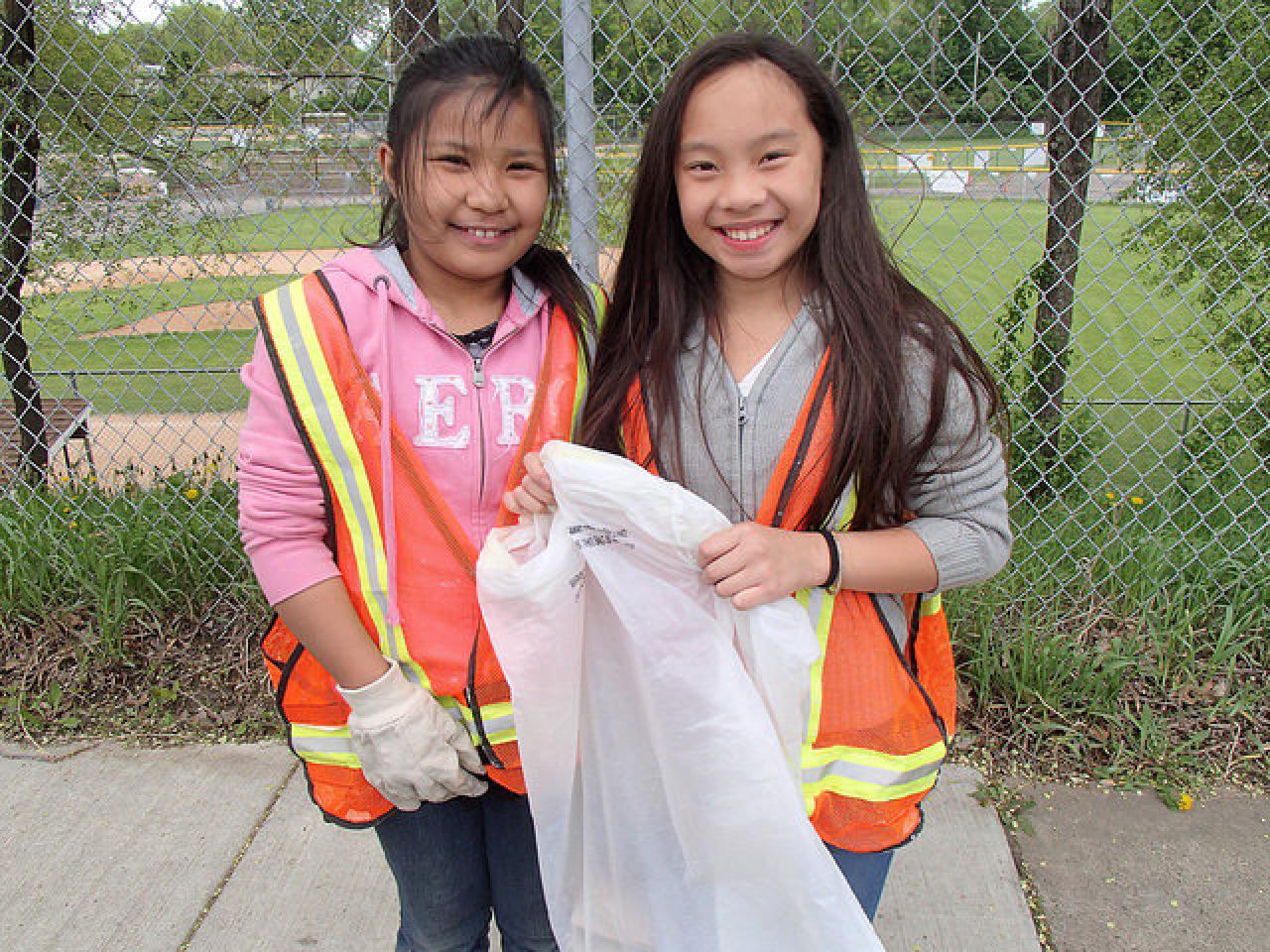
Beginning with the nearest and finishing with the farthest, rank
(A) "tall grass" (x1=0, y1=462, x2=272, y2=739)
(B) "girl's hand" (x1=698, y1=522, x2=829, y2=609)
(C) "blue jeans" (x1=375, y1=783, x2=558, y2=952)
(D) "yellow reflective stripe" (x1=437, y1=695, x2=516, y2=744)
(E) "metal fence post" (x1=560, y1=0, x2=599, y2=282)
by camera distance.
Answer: (B) "girl's hand" (x1=698, y1=522, x2=829, y2=609) < (D) "yellow reflective stripe" (x1=437, y1=695, x2=516, y2=744) < (C) "blue jeans" (x1=375, y1=783, x2=558, y2=952) < (E) "metal fence post" (x1=560, y1=0, x2=599, y2=282) < (A) "tall grass" (x1=0, y1=462, x2=272, y2=739)

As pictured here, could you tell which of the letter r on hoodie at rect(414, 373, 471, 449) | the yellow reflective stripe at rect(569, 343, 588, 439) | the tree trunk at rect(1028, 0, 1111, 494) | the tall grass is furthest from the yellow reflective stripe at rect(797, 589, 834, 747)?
the tall grass

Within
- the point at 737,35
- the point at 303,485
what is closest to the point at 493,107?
the point at 737,35

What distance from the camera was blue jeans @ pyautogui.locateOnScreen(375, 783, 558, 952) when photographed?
62.9 inches

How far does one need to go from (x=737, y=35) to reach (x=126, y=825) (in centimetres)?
239

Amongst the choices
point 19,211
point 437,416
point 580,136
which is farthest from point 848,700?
point 19,211

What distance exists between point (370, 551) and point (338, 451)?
15cm

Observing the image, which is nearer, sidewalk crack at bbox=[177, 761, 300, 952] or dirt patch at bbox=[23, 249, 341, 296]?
sidewalk crack at bbox=[177, 761, 300, 952]

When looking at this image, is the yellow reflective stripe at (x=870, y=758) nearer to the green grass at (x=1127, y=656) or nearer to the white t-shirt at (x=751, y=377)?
the white t-shirt at (x=751, y=377)

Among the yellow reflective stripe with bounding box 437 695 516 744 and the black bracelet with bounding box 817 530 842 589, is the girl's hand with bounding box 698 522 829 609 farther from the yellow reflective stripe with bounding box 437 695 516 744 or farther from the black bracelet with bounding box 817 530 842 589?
the yellow reflective stripe with bounding box 437 695 516 744

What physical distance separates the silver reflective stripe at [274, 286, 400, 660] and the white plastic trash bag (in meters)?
0.16

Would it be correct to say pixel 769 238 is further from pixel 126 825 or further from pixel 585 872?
pixel 126 825

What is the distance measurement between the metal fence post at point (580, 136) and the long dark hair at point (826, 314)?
1.07 meters

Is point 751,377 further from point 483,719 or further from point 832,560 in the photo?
point 483,719

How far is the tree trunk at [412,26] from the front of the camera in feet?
8.87
